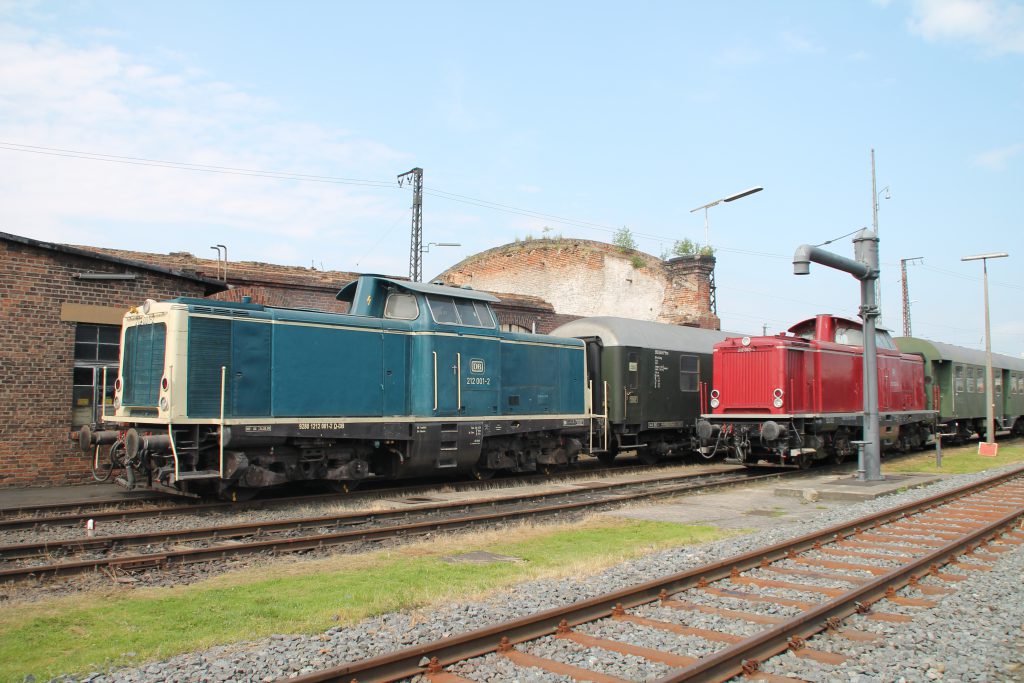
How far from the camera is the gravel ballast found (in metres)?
→ 4.66

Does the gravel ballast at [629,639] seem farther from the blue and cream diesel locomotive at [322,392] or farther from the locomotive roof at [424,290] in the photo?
the locomotive roof at [424,290]

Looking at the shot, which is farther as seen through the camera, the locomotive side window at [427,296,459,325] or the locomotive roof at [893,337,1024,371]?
the locomotive roof at [893,337,1024,371]

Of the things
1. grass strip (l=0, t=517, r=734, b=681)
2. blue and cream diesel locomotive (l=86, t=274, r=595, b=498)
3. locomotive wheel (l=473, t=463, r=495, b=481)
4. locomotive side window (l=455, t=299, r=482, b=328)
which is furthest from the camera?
locomotive wheel (l=473, t=463, r=495, b=481)

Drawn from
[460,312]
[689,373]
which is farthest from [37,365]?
[689,373]

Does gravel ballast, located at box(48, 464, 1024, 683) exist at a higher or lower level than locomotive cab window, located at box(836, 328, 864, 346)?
lower

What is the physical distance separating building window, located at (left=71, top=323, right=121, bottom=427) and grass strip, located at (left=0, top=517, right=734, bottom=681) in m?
8.25

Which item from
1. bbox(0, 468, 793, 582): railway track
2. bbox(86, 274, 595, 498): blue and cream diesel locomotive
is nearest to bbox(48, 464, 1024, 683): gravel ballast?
bbox(0, 468, 793, 582): railway track

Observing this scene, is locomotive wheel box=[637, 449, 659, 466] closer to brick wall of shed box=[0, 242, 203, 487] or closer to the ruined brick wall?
the ruined brick wall

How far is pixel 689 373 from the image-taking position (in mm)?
19391

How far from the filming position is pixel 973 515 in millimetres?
10586

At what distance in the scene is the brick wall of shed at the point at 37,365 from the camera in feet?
43.3

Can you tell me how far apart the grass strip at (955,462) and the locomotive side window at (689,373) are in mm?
4722

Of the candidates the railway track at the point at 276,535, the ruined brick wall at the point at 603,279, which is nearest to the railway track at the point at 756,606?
the railway track at the point at 276,535

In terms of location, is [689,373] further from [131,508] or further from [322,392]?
[131,508]
